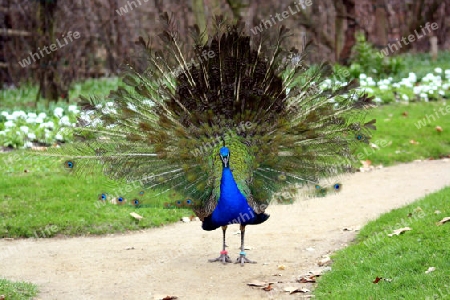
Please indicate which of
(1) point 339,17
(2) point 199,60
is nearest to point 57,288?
(2) point 199,60

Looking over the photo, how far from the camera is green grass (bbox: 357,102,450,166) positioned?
42.4 feet

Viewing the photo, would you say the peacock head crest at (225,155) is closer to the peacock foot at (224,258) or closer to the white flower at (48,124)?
the peacock foot at (224,258)

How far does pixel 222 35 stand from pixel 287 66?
0.77m

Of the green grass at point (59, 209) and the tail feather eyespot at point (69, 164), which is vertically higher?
the tail feather eyespot at point (69, 164)

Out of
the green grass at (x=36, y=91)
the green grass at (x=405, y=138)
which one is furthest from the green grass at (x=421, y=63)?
the green grass at (x=36, y=91)

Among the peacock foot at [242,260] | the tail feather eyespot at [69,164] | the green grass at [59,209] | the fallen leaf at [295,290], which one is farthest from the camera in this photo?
the green grass at [59,209]

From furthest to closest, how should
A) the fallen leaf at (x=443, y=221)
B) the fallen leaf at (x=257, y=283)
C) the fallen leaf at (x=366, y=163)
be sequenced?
the fallen leaf at (x=366, y=163) < the fallen leaf at (x=443, y=221) < the fallen leaf at (x=257, y=283)

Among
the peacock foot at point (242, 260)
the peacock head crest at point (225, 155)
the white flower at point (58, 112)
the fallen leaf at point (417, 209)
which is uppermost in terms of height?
the white flower at point (58, 112)

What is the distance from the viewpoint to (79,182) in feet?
35.1

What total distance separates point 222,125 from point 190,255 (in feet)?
5.56

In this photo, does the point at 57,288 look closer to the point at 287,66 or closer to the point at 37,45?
the point at 287,66

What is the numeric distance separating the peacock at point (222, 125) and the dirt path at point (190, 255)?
0.58 meters

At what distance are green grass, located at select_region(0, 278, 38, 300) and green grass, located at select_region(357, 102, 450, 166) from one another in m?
6.64

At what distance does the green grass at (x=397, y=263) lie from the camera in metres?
5.68
